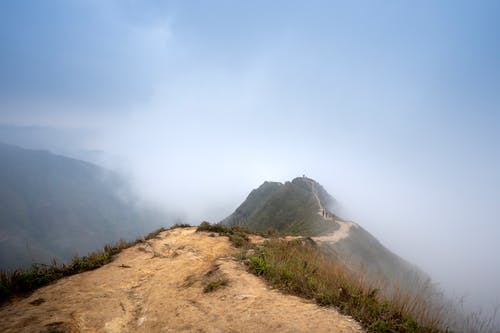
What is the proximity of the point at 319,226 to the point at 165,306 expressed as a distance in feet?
136

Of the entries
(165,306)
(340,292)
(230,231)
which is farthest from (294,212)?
(165,306)

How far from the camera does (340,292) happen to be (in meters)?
6.87

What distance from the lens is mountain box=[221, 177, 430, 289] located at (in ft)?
117

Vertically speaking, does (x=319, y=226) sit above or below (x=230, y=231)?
below

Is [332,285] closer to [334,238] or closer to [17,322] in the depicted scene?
[17,322]

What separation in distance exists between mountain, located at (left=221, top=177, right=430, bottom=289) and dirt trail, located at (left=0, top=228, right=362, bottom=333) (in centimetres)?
1231

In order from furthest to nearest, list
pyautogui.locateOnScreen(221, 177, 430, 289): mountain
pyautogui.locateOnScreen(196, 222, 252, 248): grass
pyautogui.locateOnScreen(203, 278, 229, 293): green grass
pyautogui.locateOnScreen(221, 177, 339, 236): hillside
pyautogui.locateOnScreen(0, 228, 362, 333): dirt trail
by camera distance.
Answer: pyautogui.locateOnScreen(221, 177, 339, 236): hillside
pyautogui.locateOnScreen(221, 177, 430, 289): mountain
pyautogui.locateOnScreen(196, 222, 252, 248): grass
pyautogui.locateOnScreen(203, 278, 229, 293): green grass
pyautogui.locateOnScreen(0, 228, 362, 333): dirt trail

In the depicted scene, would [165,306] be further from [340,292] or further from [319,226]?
[319,226]

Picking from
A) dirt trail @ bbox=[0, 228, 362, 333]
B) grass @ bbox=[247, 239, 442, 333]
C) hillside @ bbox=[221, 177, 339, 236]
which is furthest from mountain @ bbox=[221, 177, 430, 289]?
dirt trail @ bbox=[0, 228, 362, 333]

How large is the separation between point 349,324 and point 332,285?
5.59 feet

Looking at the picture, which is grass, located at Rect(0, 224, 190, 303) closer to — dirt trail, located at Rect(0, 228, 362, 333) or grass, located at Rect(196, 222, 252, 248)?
dirt trail, located at Rect(0, 228, 362, 333)

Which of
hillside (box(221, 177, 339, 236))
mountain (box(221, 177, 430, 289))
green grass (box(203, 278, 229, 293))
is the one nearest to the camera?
green grass (box(203, 278, 229, 293))

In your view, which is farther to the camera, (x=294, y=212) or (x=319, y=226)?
(x=294, y=212)

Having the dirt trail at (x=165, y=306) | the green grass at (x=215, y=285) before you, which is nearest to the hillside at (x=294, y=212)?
the dirt trail at (x=165, y=306)
